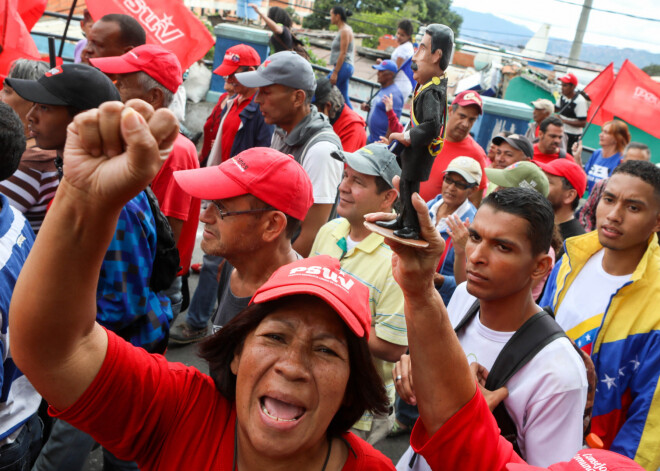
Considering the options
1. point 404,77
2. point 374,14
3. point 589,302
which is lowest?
point 589,302

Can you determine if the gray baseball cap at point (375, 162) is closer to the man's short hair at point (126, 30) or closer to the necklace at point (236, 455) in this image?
the necklace at point (236, 455)

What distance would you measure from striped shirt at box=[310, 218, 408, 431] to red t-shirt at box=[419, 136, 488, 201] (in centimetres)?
163

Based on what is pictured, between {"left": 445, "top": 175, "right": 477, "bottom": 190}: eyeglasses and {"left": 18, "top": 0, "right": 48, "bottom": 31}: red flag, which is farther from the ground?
{"left": 18, "top": 0, "right": 48, "bottom": 31}: red flag

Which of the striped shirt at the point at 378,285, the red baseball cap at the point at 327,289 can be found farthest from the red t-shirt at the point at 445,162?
the red baseball cap at the point at 327,289

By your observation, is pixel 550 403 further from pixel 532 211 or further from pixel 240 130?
pixel 240 130

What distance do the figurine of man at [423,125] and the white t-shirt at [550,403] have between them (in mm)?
835

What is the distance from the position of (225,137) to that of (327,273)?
371cm

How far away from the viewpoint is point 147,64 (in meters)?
3.81

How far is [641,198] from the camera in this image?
10.0 feet

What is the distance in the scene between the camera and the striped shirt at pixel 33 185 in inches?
114

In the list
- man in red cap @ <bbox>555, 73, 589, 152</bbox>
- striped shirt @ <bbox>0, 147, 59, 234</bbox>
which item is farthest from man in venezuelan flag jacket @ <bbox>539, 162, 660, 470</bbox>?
man in red cap @ <bbox>555, 73, 589, 152</bbox>

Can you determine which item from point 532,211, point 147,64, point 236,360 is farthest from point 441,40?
point 147,64

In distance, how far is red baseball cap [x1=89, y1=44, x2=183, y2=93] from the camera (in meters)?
3.78

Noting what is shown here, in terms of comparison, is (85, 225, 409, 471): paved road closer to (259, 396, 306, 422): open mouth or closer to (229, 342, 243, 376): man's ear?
(229, 342, 243, 376): man's ear
